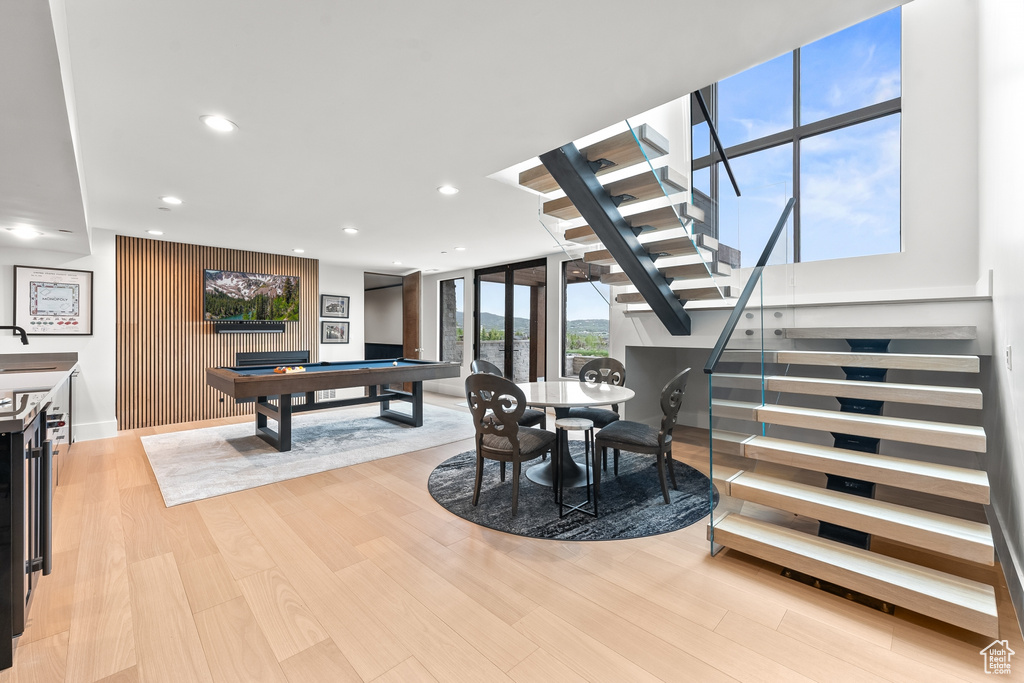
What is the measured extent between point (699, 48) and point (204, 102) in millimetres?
2429

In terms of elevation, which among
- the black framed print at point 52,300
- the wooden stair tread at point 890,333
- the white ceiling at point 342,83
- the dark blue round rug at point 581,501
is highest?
the white ceiling at point 342,83

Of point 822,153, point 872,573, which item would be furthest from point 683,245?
point 872,573

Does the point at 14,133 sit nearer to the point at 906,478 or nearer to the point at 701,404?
the point at 906,478

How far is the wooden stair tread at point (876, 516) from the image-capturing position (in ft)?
5.96

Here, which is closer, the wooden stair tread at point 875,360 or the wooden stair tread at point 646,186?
the wooden stair tread at point 875,360

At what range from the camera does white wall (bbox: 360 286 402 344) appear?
1002cm

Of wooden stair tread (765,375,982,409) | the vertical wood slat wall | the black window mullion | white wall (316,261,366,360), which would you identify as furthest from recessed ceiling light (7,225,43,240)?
the black window mullion

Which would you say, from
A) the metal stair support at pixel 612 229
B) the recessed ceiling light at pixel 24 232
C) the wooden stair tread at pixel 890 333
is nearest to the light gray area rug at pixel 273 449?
the recessed ceiling light at pixel 24 232

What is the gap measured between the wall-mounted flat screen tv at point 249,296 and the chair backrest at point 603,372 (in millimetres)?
4925

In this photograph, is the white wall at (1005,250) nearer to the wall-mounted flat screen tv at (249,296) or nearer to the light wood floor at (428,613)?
the light wood floor at (428,613)

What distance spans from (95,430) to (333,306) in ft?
11.4

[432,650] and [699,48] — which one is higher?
[699,48]

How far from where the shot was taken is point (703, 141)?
5125 millimetres

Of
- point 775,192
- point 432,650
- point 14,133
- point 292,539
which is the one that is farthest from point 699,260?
point 14,133
